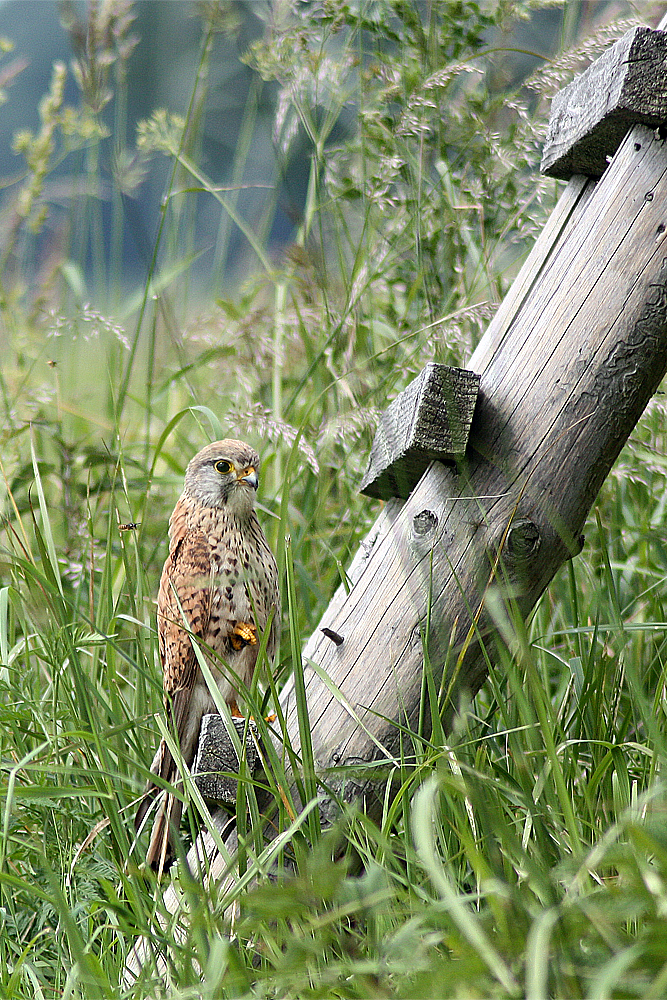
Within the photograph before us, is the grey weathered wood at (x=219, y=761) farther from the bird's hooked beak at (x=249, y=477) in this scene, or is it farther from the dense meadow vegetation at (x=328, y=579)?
the bird's hooked beak at (x=249, y=477)

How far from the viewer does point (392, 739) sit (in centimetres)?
167

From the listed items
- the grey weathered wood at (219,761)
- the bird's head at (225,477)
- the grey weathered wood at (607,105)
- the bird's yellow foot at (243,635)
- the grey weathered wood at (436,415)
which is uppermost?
the grey weathered wood at (607,105)

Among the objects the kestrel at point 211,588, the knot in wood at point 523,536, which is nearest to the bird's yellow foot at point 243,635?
the kestrel at point 211,588

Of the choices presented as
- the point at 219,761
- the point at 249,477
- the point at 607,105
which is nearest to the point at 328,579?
the point at 249,477

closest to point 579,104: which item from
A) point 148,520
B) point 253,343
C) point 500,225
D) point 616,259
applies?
point 616,259

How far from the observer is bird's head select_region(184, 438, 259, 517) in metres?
2.15

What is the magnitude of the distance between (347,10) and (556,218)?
140cm

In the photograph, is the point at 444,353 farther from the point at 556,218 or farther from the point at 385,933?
the point at 385,933

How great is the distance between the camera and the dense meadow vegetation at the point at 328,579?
107cm

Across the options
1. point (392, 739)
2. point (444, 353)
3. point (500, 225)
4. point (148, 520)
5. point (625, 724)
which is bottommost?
point (148, 520)

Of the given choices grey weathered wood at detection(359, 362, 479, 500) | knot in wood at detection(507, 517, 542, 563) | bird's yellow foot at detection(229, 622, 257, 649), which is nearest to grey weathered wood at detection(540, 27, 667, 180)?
grey weathered wood at detection(359, 362, 479, 500)

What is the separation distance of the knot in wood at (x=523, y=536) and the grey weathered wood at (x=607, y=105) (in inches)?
28.6

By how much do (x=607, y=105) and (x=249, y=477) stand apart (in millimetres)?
1146

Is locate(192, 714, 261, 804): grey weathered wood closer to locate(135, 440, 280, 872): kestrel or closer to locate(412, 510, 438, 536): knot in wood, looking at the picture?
locate(135, 440, 280, 872): kestrel
